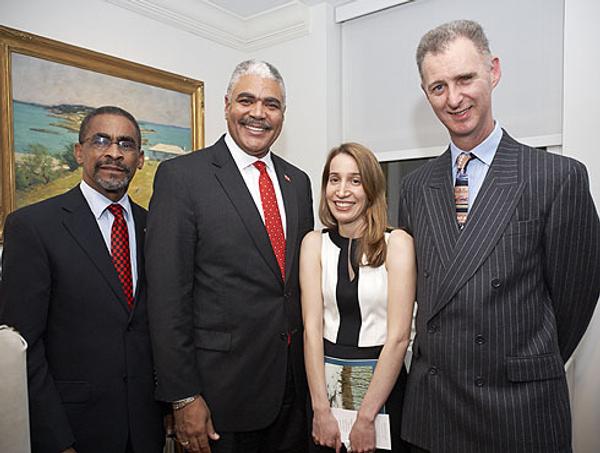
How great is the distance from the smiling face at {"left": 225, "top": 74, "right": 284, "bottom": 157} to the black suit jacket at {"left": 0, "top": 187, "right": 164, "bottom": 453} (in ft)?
1.99

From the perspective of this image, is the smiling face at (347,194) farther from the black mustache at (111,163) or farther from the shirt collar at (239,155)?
the black mustache at (111,163)

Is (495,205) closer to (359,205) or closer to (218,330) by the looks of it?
(359,205)

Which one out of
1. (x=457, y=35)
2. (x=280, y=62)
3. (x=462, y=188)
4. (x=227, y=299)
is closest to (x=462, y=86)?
(x=457, y=35)

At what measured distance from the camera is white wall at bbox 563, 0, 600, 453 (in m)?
2.22

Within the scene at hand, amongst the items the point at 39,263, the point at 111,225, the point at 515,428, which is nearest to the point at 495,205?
the point at 515,428

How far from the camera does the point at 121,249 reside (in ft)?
5.57

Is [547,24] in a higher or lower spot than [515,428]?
higher

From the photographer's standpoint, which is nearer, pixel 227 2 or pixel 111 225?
pixel 111 225

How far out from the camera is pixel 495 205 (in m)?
1.39

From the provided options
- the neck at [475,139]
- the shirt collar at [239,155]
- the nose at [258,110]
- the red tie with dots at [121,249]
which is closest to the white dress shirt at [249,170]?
the shirt collar at [239,155]

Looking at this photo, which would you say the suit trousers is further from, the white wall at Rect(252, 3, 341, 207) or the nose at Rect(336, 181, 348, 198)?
the white wall at Rect(252, 3, 341, 207)

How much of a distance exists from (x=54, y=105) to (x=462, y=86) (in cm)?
198

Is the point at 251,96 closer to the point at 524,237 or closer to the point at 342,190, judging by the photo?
the point at 342,190

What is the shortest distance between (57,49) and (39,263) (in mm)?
1411
